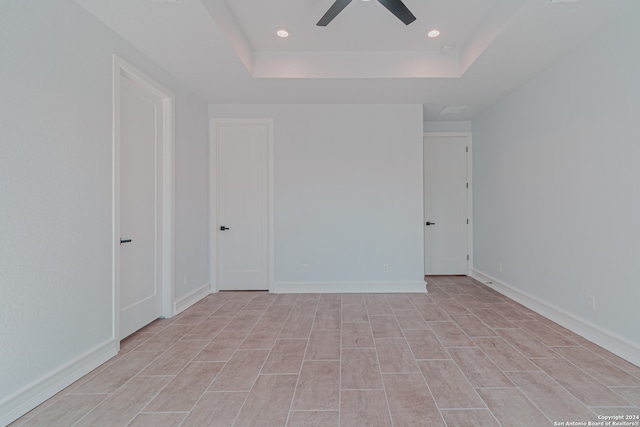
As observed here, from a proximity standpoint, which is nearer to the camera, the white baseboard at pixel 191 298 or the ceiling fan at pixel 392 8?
the ceiling fan at pixel 392 8

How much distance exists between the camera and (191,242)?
3623 mm

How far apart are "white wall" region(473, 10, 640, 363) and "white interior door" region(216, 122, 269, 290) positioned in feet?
10.9

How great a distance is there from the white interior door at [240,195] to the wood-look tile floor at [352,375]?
1.07m

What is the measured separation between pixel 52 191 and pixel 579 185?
4.27m

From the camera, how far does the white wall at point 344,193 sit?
161 inches

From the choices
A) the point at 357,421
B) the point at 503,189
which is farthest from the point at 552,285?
the point at 357,421

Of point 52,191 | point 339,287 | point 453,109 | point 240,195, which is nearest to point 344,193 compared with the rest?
point 339,287

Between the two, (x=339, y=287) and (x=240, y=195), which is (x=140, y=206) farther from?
(x=339, y=287)

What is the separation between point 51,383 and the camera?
71.3 inches

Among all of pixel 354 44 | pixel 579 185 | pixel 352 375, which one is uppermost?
pixel 354 44

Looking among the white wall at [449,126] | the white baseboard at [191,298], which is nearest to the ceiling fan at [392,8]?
the white wall at [449,126]

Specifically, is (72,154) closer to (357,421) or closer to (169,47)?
(169,47)

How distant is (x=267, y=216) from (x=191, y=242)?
1.07 meters

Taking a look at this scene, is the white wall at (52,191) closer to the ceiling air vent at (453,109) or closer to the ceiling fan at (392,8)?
the ceiling fan at (392,8)
